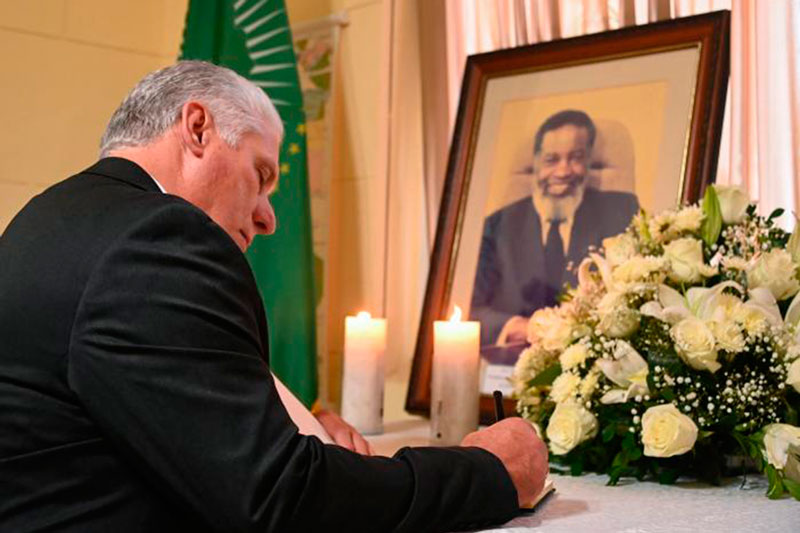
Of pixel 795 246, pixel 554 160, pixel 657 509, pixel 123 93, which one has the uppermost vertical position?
pixel 123 93

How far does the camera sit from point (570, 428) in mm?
1648

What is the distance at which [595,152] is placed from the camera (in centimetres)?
227

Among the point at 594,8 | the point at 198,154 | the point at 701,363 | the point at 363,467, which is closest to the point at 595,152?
the point at 594,8

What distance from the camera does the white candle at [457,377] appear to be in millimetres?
2027

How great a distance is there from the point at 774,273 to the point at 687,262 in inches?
5.2

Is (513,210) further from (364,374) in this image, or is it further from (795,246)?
(795,246)

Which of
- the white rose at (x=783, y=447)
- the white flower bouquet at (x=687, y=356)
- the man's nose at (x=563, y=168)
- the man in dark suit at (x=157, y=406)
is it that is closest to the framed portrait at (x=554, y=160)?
the man's nose at (x=563, y=168)

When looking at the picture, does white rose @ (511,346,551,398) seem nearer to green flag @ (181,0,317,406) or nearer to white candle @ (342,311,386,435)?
white candle @ (342,311,386,435)

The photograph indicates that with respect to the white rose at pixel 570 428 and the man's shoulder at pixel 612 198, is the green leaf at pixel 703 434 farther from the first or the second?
the man's shoulder at pixel 612 198

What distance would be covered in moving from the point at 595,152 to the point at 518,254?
0.29 meters

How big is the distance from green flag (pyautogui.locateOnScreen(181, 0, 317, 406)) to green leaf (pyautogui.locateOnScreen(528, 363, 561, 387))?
1.06 meters

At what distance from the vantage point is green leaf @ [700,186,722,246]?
5.69 feet

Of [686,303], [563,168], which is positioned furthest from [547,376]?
[563,168]

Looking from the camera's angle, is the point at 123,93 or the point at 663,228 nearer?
the point at 663,228
